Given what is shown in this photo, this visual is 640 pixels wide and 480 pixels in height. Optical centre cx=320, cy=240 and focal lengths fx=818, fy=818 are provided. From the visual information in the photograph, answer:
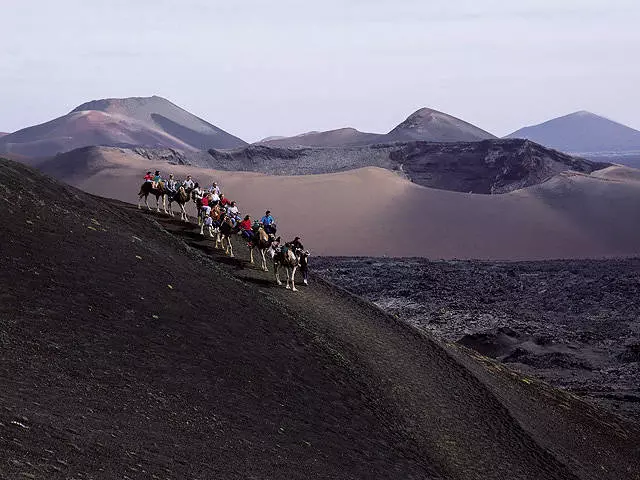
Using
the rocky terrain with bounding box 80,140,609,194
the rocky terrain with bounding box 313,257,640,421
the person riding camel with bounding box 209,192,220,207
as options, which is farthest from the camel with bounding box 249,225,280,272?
the rocky terrain with bounding box 80,140,609,194

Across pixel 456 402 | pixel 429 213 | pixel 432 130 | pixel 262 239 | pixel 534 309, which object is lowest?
pixel 534 309

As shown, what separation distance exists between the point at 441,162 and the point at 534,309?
254ft

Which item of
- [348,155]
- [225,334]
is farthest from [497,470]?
[348,155]

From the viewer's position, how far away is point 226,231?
2961 cm

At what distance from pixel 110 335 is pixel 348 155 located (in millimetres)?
121395

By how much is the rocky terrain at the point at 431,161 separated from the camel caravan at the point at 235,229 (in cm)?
8239

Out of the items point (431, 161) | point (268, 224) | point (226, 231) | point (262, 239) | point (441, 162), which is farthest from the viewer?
point (431, 161)

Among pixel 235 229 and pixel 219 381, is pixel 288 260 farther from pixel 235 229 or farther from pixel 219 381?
pixel 219 381

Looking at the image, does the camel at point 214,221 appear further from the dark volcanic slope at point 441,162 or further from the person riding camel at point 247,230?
the dark volcanic slope at point 441,162

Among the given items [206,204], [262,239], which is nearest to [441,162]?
[206,204]

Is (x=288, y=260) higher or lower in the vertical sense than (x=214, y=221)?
lower

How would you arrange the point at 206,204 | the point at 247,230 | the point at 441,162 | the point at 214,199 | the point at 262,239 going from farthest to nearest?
1. the point at 441,162
2. the point at 214,199
3. the point at 206,204
4. the point at 247,230
5. the point at 262,239

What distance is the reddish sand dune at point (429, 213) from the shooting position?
78312mm

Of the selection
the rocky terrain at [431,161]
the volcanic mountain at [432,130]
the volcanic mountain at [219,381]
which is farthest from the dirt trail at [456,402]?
the volcanic mountain at [432,130]
